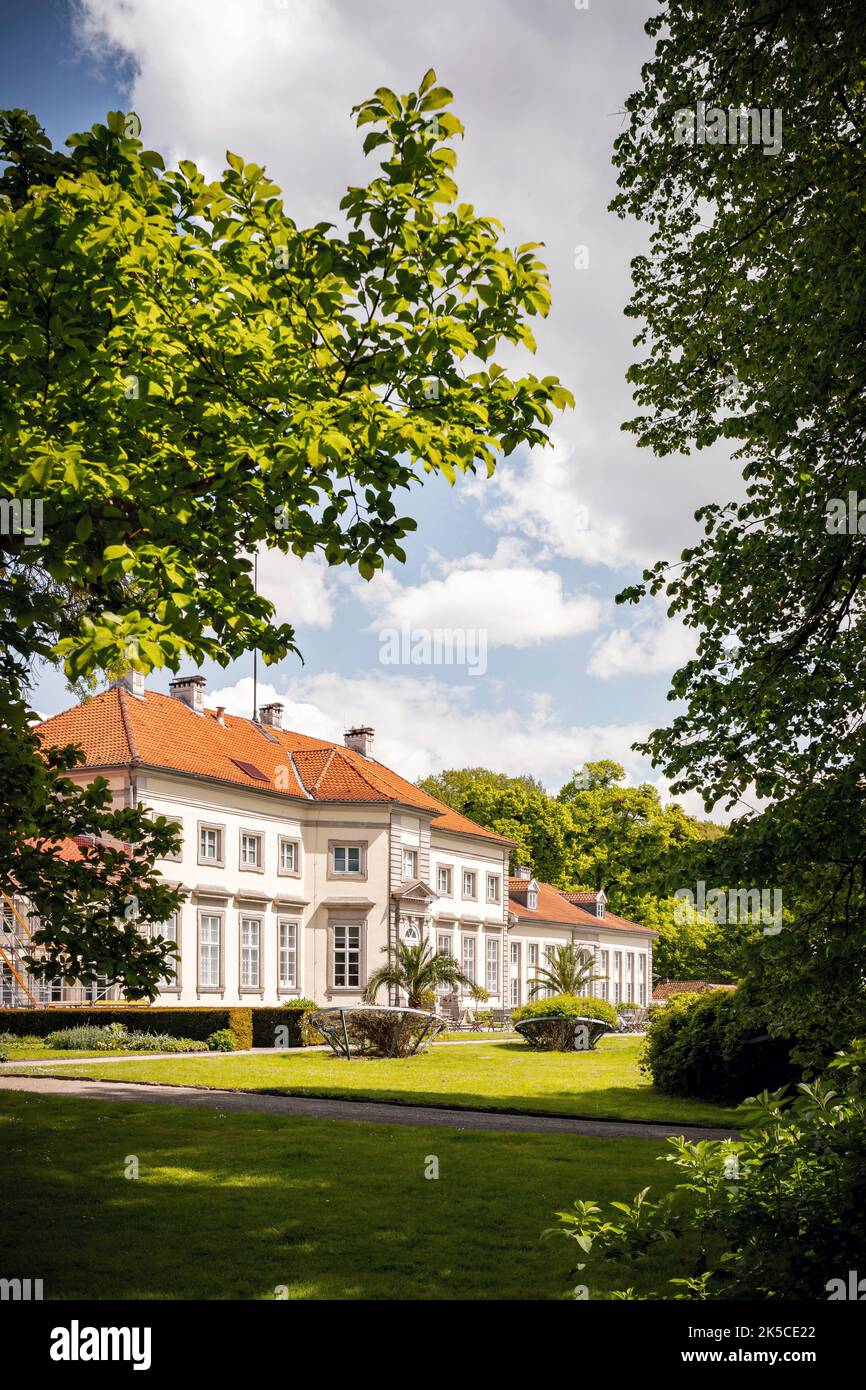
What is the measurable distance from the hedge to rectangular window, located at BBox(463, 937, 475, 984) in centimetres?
2172

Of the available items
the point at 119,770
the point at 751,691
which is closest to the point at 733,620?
the point at 751,691

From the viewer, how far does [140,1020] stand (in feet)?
90.0

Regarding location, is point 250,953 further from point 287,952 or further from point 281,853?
point 281,853

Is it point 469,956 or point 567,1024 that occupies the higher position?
point 567,1024

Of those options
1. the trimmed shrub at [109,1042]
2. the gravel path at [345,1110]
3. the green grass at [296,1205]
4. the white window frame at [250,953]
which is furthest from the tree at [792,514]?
the white window frame at [250,953]

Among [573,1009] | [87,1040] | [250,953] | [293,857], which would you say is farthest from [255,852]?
[573,1009]

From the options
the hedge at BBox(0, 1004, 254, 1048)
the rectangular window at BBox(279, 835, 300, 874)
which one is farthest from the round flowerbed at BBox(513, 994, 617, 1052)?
the rectangular window at BBox(279, 835, 300, 874)

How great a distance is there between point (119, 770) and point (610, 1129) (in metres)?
22.3

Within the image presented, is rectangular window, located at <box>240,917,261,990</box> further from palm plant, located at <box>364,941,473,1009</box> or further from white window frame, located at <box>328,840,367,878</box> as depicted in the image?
palm plant, located at <box>364,941,473,1009</box>

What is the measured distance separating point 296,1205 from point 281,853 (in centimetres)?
3102

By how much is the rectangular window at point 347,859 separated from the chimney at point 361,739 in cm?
622

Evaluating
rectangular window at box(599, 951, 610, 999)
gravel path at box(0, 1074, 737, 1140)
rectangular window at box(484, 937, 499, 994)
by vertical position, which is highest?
gravel path at box(0, 1074, 737, 1140)

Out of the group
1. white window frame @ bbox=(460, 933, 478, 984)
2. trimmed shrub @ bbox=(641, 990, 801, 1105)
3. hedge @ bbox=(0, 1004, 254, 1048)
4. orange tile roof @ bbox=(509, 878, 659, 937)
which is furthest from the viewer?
orange tile roof @ bbox=(509, 878, 659, 937)

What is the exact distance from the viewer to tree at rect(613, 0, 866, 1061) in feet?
22.9
